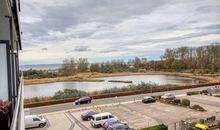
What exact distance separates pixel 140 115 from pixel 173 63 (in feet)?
130

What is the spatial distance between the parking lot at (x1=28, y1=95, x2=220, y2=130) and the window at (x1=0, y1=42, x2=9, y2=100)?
363 inches

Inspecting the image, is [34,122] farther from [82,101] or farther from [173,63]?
[173,63]

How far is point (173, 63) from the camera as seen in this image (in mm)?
52625

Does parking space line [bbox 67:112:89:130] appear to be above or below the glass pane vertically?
below

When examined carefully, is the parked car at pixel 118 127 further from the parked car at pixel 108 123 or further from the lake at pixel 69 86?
the lake at pixel 69 86

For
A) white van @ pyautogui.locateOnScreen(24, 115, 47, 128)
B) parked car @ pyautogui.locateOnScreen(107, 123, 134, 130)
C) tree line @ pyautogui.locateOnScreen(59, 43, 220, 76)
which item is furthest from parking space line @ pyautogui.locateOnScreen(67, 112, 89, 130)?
tree line @ pyautogui.locateOnScreen(59, 43, 220, 76)

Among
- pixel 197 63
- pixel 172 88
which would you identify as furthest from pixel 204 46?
pixel 172 88

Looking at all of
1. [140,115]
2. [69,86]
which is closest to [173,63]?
[69,86]

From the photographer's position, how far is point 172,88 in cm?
2503

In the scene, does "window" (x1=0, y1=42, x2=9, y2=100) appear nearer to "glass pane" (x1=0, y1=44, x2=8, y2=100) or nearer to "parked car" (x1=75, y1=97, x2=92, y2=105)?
"glass pane" (x1=0, y1=44, x2=8, y2=100)

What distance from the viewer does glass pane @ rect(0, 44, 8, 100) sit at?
12.6 feet

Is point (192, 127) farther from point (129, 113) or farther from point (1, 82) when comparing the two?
point (1, 82)

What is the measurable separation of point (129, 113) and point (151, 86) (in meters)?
10.4

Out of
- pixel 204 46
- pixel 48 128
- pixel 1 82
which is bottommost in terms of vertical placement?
pixel 48 128
